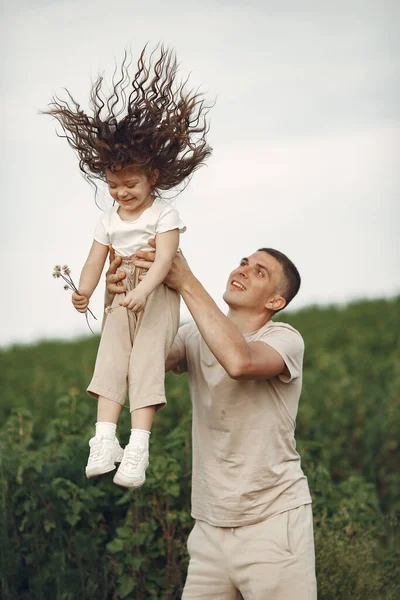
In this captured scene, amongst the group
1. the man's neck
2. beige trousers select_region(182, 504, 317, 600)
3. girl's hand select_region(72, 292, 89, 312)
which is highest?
girl's hand select_region(72, 292, 89, 312)

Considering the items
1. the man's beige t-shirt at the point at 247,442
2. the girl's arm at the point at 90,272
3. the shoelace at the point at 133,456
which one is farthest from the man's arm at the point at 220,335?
the shoelace at the point at 133,456

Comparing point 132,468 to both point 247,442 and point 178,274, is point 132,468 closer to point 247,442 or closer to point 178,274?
point 247,442

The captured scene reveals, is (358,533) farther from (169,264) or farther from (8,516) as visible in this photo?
(169,264)

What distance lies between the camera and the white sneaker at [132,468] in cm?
401

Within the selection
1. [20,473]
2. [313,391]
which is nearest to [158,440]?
[20,473]

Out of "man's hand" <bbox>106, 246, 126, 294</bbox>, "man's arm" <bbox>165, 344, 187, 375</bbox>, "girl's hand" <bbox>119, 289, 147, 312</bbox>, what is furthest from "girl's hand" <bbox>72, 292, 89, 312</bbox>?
"man's arm" <bbox>165, 344, 187, 375</bbox>

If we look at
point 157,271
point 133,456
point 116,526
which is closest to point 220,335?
point 157,271

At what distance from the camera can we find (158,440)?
6641mm

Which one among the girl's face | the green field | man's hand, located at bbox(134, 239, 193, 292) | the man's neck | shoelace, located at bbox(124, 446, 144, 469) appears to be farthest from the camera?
the green field

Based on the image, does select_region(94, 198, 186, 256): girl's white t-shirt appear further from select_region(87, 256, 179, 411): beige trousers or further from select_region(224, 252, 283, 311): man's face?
select_region(224, 252, 283, 311): man's face

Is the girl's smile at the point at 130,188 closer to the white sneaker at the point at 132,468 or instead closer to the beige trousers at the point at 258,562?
the white sneaker at the point at 132,468

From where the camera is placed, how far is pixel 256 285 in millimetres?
4746

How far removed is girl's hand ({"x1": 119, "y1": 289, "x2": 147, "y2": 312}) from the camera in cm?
392

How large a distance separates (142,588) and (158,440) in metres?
1.13
